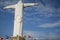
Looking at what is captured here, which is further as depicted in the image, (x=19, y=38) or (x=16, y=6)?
(x=16, y=6)

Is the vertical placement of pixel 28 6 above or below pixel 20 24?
above

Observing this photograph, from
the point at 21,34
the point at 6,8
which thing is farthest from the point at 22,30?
the point at 6,8

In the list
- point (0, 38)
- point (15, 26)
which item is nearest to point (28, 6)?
point (15, 26)

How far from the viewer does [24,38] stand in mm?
11500

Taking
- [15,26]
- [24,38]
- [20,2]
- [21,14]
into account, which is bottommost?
[24,38]

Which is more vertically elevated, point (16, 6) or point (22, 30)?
point (16, 6)

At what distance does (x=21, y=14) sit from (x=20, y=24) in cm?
63

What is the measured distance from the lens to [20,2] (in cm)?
1226

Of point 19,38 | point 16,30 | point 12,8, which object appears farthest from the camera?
point 12,8

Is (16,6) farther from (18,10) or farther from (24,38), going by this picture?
(24,38)

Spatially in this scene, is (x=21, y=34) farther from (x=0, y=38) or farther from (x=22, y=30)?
(x=0, y=38)

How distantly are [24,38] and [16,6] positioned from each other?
7.32 feet

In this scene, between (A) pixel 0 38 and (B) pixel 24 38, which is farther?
(A) pixel 0 38

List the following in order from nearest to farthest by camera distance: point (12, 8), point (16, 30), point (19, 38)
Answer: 1. point (19, 38)
2. point (16, 30)
3. point (12, 8)
